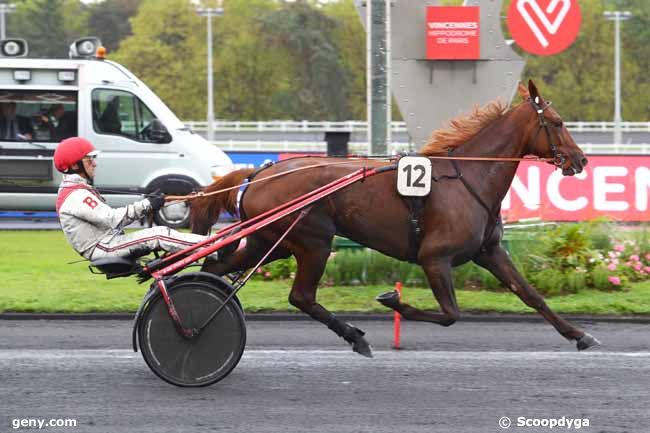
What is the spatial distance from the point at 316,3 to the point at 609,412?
56316mm

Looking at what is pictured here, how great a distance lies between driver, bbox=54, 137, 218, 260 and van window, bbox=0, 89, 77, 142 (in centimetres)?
930

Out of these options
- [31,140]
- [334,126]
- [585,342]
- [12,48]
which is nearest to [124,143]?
[31,140]

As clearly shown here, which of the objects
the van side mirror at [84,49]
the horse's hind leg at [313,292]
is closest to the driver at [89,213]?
the horse's hind leg at [313,292]

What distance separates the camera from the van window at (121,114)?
15.8 meters

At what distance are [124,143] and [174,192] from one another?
109 cm

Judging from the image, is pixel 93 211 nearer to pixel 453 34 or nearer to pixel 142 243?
pixel 142 243

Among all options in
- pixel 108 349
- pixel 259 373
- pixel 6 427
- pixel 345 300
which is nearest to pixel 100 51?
pixel 345 300

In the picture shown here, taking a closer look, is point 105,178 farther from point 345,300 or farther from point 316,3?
point 316,3

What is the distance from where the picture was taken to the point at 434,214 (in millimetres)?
7117

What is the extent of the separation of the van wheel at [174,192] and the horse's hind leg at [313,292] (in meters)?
7.75

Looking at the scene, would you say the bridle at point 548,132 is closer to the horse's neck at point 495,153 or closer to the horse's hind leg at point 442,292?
the horse's neck at point 495,153

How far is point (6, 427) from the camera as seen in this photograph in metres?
5.80

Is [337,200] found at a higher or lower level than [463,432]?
higher

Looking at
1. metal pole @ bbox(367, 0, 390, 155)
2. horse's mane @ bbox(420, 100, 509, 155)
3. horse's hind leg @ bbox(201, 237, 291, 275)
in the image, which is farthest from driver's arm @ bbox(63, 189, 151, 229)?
metal pole @ bbox(367, 0, 390, 155)
